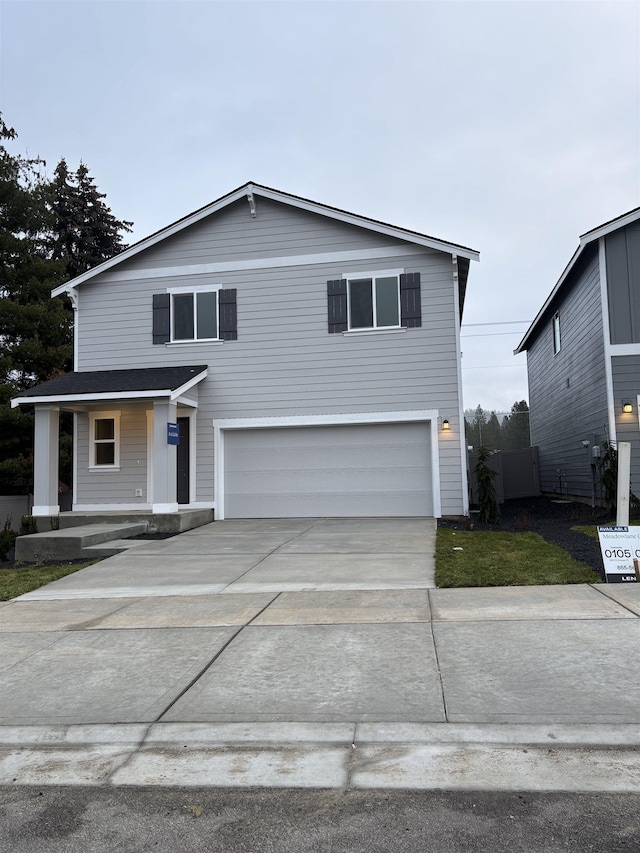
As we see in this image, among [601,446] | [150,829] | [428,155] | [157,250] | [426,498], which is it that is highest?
[428,155]

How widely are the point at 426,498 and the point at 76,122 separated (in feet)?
71.8

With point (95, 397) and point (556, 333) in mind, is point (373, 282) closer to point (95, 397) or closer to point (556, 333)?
point (95, 397)

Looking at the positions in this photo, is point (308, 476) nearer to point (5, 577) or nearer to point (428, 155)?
point (5, 577)

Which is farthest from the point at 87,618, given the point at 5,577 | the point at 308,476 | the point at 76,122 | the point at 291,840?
the point at 76,122

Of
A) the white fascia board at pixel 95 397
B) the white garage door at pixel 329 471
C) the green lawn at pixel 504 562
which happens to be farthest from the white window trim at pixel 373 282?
the green lawn at pixel 504 562

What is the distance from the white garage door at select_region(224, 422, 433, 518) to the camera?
46.4 ft

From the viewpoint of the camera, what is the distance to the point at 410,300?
1418 cm

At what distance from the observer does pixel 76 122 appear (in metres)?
26.1

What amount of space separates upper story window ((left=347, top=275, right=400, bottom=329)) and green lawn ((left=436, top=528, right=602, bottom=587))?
533cm

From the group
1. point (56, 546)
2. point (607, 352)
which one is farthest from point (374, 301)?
point (56, 546)

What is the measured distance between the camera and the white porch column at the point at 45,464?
13453mm

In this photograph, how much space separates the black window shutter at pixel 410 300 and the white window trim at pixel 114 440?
6994mm

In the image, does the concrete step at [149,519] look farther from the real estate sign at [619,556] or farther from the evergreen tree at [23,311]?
the real estate sign at [619,556]

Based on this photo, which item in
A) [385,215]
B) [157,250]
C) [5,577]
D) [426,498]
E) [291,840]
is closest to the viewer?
[291,840]
